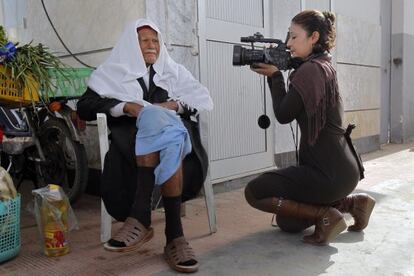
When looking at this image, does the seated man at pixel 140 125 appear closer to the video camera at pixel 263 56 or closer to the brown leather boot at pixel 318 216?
the video camera at pixel 263 56

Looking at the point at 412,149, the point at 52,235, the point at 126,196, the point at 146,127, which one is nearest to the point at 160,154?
the point at 146,127

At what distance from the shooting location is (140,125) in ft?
7.79

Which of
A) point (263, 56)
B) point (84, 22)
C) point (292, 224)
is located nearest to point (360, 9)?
point (84, 22)

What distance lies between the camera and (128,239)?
228 centimetres

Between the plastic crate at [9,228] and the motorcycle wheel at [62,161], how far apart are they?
89 centimetres

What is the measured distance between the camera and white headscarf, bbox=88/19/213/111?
103 inches

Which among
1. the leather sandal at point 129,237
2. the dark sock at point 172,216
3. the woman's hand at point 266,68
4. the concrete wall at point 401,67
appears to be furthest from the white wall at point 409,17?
the leather sandal at point 129,237

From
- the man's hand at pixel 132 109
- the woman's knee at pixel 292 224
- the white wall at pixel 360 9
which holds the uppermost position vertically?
the white wall at pixel 360 9

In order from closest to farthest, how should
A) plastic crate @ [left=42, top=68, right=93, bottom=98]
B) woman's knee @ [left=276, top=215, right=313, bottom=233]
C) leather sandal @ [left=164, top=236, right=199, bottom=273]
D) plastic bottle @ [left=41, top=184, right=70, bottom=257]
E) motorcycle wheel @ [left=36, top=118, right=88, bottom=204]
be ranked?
leather sandal @ [left=164, top=236, right=199, bottom=273]
plastic bottle @ [left=41, top=184, right=70, bottom=257]
woman's knee @ [left=276, top=215, right=313, bottom=233]
plastic crate @ [left=42, top=68, right=93, bottom=98]
motorcycle wheel @ [left=36, top=118, right=88, bottom=204]

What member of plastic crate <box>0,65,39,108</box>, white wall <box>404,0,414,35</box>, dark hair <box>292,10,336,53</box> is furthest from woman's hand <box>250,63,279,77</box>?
white wall <box>404,0,414,35</box>

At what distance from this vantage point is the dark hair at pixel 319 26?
8.80 ft

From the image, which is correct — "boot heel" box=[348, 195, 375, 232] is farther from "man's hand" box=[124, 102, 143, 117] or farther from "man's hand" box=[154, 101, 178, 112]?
"man's hand" box=[124, 102, 143, 117]

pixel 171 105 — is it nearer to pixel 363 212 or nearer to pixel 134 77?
pixel 134 77

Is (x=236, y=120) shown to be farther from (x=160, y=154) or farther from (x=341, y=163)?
(x=160, y=154)
